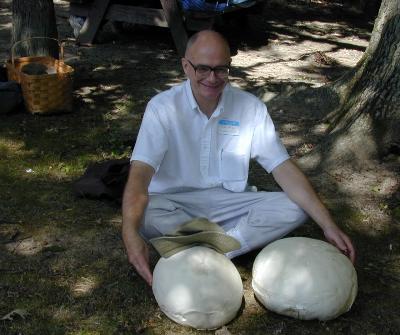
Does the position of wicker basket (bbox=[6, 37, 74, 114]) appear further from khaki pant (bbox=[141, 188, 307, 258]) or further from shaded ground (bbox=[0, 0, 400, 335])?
khaki pant (bbox=[141, 188, 307, 258])

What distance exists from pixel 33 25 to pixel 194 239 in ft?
13.3

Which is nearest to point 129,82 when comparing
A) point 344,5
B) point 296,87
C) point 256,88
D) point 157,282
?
point 256,88

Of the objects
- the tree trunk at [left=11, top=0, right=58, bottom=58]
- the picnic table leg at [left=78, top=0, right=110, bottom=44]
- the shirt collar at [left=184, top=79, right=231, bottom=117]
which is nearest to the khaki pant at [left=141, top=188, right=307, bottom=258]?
the shirt collar at [left=184, top=79, right=231, bottom=117]

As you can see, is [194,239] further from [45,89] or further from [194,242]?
[45,89]

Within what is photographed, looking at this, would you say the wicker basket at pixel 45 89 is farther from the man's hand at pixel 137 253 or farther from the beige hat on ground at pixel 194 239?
the man's hand at pixel 137 253

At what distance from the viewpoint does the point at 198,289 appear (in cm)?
263

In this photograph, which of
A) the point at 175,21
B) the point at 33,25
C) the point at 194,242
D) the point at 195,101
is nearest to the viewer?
the point at 194,242

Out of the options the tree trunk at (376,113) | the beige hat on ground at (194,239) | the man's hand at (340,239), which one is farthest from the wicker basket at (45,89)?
the man's hand at (340,239)

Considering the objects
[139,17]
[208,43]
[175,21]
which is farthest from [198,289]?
[139,17]

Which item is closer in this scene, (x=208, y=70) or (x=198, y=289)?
(x=198, y=289)

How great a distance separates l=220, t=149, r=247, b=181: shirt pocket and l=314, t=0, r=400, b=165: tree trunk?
4.99 feet

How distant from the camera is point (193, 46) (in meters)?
2.93

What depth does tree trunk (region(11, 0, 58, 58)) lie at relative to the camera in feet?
19.7

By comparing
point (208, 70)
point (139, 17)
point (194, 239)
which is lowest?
point (139, 17)
